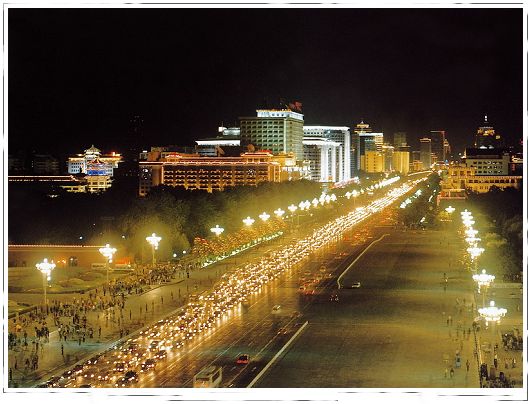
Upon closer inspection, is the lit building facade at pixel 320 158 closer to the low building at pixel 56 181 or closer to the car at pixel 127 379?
the low building at pixel 56 181

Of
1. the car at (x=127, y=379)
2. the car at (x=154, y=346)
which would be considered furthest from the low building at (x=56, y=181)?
the car at (x=127, y=379)

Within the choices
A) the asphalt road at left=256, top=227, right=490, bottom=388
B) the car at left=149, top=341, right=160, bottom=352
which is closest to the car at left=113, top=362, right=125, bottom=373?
the car at left=149, top=341, right=160, bottom=352

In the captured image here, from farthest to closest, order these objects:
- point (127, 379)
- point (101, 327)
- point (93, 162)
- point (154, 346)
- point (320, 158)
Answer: point (320, 158)
point (93, 162)
point (101, 327)
point (154, 346)
point (127, 379)

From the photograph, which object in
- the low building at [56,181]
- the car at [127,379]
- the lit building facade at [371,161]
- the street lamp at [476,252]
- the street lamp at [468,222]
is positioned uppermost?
the lit building facade at [371,161]

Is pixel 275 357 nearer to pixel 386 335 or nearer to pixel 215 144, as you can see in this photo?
pixel 386 335

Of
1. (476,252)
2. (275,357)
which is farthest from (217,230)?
(275,357)
